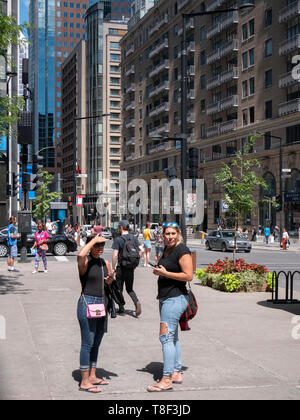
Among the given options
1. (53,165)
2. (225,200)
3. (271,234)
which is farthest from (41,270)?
(53,165)

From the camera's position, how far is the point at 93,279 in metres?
6.16

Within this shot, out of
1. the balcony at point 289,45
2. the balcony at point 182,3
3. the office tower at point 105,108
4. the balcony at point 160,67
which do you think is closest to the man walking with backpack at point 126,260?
the balcony at point 289,45

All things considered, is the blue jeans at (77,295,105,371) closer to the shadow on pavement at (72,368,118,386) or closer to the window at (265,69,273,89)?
the shadow on pavement at (72,368,118,386)

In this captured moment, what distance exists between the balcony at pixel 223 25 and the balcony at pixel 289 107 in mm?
12995

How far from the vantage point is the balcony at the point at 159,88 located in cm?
7350

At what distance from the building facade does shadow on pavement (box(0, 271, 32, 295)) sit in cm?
3022

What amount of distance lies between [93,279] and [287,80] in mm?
46031

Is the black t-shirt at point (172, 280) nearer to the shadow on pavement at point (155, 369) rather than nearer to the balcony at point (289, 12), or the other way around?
the shadow on pavement at point (155, 369)

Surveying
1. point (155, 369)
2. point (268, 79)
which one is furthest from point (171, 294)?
point (268, 79)

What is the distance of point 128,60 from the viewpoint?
295 feet

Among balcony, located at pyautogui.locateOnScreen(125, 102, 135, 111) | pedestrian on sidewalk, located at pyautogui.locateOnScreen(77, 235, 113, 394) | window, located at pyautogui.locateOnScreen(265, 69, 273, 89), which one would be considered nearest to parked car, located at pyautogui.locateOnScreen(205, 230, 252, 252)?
window, located at pyautogui.locateOnScreen(265, 69, 273, 89)

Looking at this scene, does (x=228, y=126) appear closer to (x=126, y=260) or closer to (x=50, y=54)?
(x=126, y=260)
